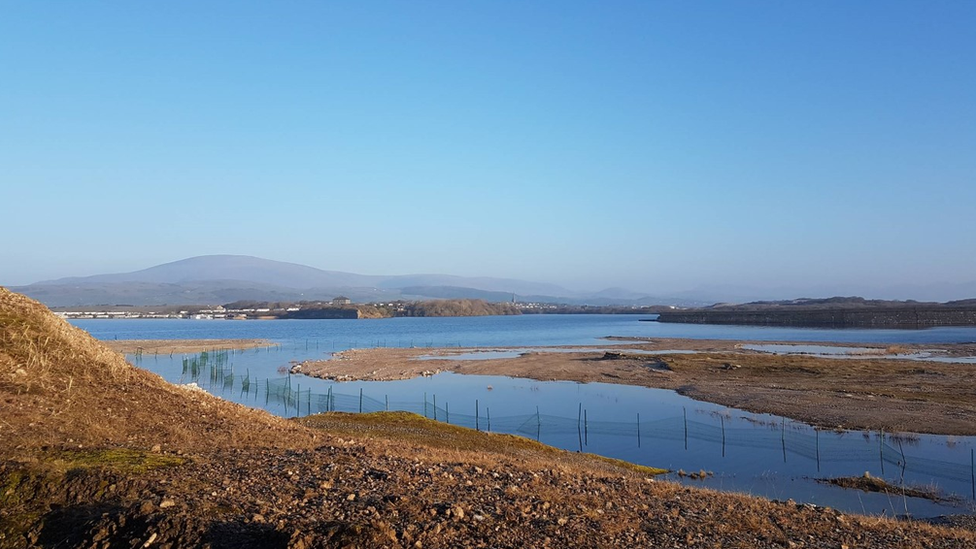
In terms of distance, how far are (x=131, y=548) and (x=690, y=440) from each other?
29.5 meters

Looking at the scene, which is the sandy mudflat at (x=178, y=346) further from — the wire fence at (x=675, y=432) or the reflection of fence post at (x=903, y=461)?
the reflection of fence post at (x=903, y=461)

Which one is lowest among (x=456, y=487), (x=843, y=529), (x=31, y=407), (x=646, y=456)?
(x=646, y=456)

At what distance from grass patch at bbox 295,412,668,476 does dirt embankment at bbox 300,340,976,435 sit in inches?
680

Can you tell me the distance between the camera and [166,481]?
10844 mm

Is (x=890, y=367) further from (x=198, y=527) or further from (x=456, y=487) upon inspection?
(x=198, y=527)

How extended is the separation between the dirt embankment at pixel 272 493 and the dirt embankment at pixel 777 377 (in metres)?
27.0

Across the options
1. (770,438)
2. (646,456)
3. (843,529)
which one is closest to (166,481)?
(843,529)

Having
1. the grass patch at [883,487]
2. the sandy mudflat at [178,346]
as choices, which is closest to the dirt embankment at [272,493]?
the grass patch at [883,487]

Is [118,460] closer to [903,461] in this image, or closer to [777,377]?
[903,461]

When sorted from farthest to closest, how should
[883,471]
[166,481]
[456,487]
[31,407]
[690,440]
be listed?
1. [690,440]
2. [883,471]
3. [31,407]
4. [456,487]
5. [166,481]

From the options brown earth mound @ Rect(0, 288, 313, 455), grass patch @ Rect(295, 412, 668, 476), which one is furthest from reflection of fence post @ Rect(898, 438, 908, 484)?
brown earth mound @ Rect(0, 288, 313, 455)

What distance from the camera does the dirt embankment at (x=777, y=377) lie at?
3934 cm

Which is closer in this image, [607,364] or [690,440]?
[690,440]

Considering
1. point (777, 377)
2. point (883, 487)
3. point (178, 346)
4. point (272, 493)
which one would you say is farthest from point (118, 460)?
point (178, 346)
